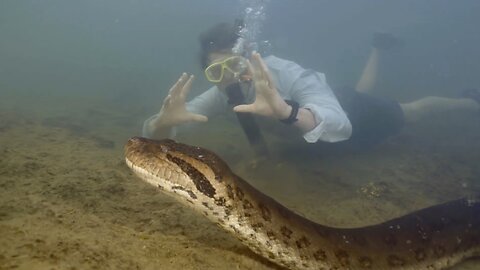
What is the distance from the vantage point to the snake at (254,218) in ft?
8.83

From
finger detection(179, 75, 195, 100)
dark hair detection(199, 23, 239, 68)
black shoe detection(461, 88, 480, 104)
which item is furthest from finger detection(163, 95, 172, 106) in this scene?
black shoe detection(461, 88, 480, 104)

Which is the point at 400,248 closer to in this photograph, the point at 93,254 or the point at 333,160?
the point at 93,254

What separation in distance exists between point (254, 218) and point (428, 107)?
10.2m

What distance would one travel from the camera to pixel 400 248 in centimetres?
364

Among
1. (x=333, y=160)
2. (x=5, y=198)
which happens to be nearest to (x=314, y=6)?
(x=333, y=160)

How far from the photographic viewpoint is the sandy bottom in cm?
251

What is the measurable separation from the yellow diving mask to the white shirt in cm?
51

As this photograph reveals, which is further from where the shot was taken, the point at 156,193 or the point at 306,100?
the point at 306,100

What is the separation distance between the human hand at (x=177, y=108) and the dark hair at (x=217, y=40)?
6.46ft

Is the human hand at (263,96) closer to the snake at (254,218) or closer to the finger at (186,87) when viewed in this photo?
the finger at (186,87)

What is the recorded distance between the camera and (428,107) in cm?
1098

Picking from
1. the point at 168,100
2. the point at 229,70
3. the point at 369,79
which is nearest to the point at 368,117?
the point at 229,70

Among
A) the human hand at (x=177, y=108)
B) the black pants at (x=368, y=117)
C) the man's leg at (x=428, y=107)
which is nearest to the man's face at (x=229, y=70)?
the human hand at (x=177, y=108)

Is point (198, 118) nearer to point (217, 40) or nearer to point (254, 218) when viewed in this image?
point (217, 40)
